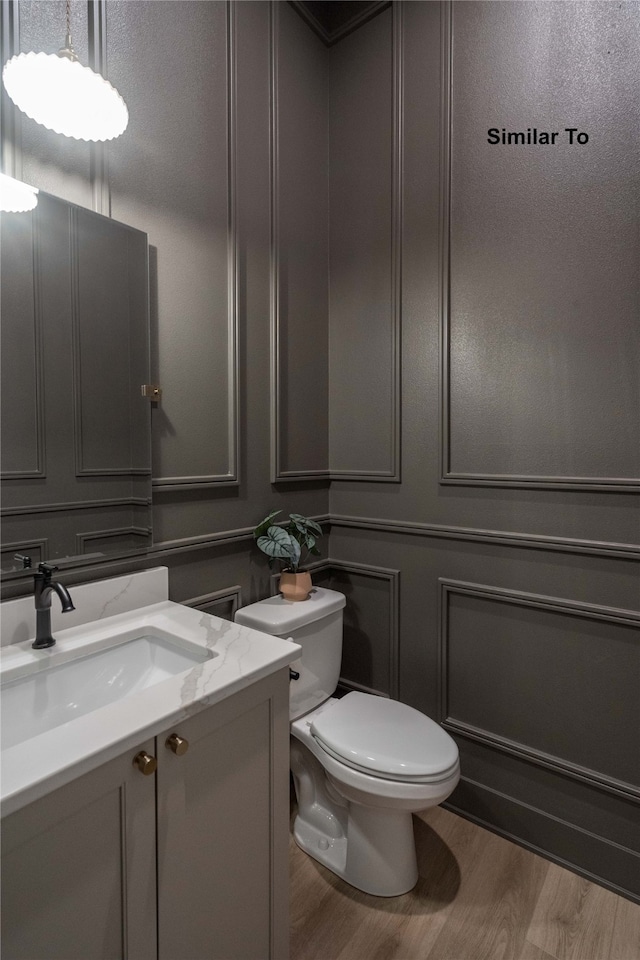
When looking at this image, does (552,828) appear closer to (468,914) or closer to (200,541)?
(468,914)

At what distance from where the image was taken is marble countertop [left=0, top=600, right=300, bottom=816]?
0.67 metres

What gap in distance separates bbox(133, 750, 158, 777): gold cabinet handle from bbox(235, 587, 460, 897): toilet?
2.31ft

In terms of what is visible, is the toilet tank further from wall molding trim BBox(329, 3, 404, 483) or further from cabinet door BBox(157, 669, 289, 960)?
wall molding trim BBox(329, 3, 404, 483)

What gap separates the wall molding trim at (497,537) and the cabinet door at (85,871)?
3.98ft

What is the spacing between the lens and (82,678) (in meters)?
1.08

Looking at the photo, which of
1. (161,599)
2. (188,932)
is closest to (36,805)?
(188,932)

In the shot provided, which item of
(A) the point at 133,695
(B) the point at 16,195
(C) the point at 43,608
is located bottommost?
(A) the point at 133,695

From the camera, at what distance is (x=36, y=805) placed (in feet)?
2.17

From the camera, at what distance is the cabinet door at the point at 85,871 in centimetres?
65

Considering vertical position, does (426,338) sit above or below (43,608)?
above

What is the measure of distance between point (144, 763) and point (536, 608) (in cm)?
126

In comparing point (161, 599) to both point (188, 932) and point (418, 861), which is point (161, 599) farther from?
point (418, 861)

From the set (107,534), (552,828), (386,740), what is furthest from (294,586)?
(552,828)

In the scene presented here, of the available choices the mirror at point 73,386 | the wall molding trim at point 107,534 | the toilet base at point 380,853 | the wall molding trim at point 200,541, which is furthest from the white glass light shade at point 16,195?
the toilet base at point 380,853
